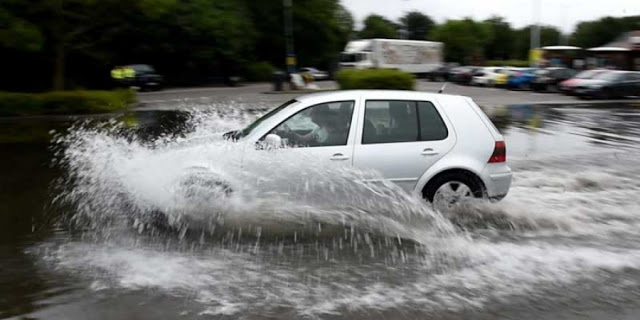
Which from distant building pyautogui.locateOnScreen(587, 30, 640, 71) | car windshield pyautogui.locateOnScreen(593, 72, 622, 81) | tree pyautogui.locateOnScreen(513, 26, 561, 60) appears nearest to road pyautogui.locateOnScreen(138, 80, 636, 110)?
car windshield pyautogui.locateOnScreen(593, 72, 622, 81)

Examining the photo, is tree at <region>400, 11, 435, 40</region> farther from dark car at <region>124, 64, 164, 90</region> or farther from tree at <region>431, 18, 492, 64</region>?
dark car at <region>124, 64, 164, 90</region>

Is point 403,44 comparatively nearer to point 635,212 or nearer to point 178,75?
point 178,75

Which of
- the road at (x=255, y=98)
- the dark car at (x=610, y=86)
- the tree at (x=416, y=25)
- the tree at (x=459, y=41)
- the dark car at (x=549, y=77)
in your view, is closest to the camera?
the road at (x=255, y=98)

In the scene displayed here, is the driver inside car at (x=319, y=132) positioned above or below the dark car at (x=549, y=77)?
below

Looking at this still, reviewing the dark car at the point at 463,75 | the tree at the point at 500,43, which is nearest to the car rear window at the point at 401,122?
the dark car at the point at 463,75

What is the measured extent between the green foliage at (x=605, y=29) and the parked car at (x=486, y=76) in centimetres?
4902

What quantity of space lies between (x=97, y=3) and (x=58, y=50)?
110 inches

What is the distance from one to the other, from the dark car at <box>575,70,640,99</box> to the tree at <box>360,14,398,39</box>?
76.8m

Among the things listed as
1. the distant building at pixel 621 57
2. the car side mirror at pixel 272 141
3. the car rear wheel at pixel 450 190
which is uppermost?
the distant building at pixel 621 57

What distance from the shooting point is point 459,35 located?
284 ft

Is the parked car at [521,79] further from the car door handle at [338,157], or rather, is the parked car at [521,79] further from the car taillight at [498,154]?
the car door handle at [338,157]

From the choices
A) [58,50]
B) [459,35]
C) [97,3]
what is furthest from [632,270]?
[459,35]

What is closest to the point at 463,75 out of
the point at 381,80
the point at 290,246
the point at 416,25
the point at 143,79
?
the point at 381,80

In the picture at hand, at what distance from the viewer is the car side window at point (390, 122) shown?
6.80m
